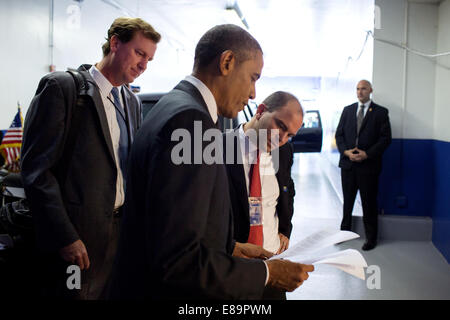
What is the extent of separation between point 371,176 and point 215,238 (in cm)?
399

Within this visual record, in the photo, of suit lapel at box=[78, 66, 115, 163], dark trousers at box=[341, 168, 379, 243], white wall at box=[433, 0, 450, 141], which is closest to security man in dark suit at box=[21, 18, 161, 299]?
suit lapel at box=[78, 66, 115, 163]

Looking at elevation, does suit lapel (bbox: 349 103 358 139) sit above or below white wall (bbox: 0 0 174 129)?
below

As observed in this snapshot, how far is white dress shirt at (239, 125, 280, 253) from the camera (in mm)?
1762

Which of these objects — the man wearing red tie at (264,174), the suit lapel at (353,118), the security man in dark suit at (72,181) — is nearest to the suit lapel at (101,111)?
the security man in dark suit at (72,181)

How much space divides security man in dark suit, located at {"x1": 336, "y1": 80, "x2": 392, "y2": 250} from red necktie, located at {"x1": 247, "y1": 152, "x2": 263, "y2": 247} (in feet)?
10.2

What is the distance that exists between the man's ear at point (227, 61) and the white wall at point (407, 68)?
14.1ft

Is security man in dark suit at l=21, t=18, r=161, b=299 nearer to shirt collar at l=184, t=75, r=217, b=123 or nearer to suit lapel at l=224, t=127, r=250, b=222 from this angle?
suit lapel at l=224, t=127, r=250, b=222

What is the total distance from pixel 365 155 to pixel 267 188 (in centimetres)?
305

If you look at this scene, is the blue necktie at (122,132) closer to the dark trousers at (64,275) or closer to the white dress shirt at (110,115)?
the white dress shirt at (110,115)

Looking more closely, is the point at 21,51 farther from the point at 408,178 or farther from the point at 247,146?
the point at 408,178

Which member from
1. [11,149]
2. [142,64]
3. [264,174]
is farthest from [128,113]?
[11,149]

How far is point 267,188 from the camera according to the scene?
5.97 feet

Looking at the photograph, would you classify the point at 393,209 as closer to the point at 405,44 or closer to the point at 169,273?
the point at 405,44
